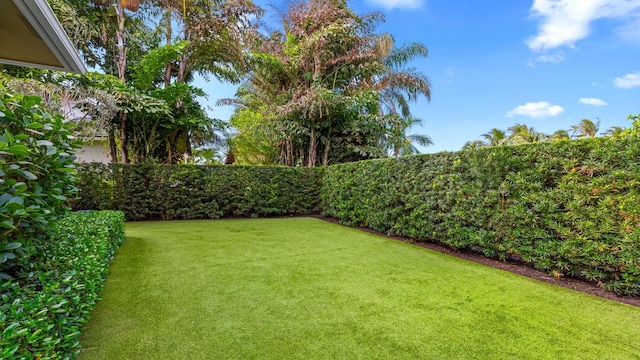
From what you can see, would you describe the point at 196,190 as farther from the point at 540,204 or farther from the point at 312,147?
the point at 540,204

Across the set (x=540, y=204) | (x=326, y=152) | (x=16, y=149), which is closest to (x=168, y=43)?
(x=326, y=152)

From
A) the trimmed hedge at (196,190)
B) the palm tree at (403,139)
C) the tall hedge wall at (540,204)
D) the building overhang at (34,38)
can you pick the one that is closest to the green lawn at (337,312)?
the tall hedge wall at (540,204)

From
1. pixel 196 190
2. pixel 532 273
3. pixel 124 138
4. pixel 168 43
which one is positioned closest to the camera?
pixel 532 273

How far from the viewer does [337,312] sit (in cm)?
251

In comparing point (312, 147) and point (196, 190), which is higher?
point (312, 147)

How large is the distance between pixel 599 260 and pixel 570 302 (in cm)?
74

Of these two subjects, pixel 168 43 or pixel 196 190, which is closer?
pixel 196 190

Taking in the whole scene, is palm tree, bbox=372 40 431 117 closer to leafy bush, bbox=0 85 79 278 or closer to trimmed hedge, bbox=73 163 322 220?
trimmed hedge, bbox=73 163 322 220

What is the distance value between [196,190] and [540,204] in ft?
25.9

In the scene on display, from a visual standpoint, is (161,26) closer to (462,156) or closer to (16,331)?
(462,156)

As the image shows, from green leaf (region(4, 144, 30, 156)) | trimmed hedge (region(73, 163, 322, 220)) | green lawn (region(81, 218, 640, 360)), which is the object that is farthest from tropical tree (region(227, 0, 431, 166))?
green leaf (region(4, 144, 30, 156))

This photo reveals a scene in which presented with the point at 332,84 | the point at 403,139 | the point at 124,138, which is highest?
the point at 332,84

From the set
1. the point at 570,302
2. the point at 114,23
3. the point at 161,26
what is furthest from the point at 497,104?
the point at 114,23

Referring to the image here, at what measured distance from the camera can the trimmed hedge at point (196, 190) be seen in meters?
7.32
